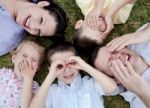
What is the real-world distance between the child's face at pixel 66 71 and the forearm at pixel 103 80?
0.11 metres

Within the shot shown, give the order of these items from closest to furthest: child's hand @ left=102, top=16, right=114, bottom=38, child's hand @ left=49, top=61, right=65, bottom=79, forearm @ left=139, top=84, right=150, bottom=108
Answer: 1. forearm @ left=139, top=84, right=150, bottom=108
2. child's hand @ left=49, top=61, right=65, bottom=79
3. child's hand @ left=102, top=16, right=114, bottom=38

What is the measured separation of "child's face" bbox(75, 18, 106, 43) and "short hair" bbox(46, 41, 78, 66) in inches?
4.9

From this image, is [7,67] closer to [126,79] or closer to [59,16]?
[59,16]

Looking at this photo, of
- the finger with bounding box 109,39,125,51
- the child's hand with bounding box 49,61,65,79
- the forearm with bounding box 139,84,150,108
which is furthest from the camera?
the child's hand with bounding box 49,61,65,79

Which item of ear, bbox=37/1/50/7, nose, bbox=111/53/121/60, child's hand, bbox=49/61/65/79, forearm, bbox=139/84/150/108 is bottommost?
child's hand, bbox=49/61/65/79

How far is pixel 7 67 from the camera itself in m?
3.03

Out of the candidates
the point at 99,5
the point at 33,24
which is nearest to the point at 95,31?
the point at 99,5

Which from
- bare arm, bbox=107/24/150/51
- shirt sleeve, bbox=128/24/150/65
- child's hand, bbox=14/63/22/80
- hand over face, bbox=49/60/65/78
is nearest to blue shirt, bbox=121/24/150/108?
shirt sleeve, bbox=128/24/150/65

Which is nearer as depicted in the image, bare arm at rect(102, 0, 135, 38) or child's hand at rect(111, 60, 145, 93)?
child's hand at rect(111, 60, 145, 93)

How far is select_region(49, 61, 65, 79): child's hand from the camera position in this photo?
274cm

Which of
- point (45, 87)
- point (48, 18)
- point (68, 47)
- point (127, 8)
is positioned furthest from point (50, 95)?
point (127, 8)

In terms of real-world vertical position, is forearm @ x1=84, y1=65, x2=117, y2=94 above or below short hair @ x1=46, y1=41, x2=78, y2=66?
below

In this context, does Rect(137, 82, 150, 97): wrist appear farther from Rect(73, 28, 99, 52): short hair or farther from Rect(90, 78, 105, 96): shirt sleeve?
Rect(73, 28, 99, 52): short hair

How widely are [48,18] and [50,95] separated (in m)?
0.52
